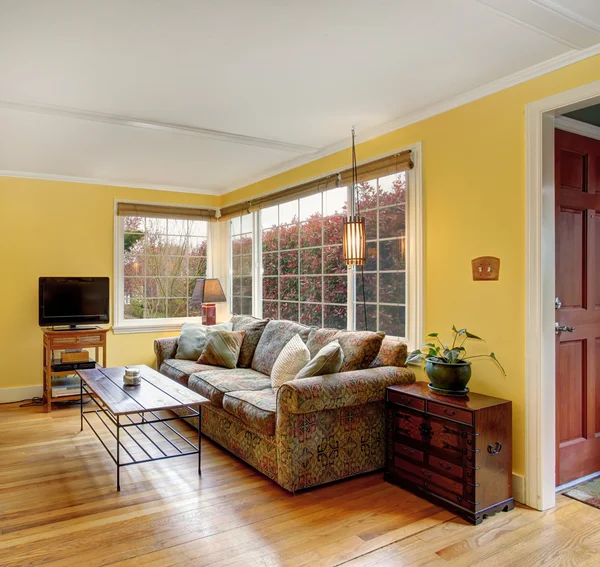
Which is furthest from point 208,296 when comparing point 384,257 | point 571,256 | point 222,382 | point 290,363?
point 571,256

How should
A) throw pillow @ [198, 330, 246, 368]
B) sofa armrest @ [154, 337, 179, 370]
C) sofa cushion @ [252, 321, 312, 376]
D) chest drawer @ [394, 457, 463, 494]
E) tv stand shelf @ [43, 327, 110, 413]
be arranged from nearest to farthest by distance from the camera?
chest drawer @ [394, 457, 463, 494], sofa cushion @ [252, 321, 312, 376], throw pillow @ [198, 330, 246, 368], tv stand shelf @ [43, 327, 110, 413], sofa armrest @ [154, 337, 179, 370]

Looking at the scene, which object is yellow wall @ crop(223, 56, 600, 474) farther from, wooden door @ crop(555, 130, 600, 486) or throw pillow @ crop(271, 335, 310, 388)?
throw pillow @ crop(271, 335, 310, 388)

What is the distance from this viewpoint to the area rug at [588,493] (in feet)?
9.03

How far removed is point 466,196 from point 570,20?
1120 mm

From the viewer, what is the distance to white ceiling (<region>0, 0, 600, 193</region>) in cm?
208

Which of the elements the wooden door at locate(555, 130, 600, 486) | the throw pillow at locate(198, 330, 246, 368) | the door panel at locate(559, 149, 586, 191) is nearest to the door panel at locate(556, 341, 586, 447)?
the wooden door at locate(555, 130, 600, 486)

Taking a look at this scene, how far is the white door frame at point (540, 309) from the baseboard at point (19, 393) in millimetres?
4681

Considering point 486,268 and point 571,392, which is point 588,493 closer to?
point 571,392

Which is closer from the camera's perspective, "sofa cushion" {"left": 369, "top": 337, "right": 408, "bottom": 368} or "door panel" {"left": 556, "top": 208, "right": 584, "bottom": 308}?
"door panel" {"left": 556, "top": 208, "right": 584, "bottom": 308}

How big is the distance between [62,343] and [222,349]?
1.63 meters

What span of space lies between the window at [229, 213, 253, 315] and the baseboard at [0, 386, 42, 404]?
7.51 ft

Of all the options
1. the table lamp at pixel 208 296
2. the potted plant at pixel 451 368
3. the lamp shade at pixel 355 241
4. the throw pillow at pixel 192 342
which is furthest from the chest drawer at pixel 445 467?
the table lamp at pixel 208 296

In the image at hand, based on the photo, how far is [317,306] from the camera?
445 centimetres

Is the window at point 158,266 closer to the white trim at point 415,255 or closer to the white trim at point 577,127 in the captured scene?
the white trim at point 415,255
